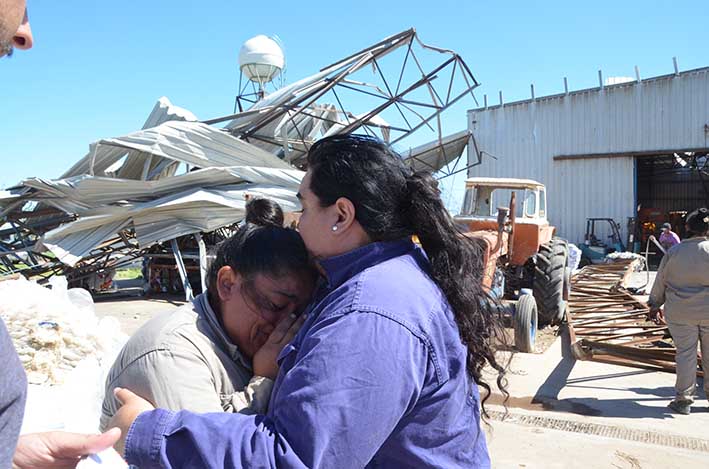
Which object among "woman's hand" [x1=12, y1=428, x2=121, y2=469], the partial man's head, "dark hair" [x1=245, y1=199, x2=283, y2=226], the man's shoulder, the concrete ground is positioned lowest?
the concrete ground

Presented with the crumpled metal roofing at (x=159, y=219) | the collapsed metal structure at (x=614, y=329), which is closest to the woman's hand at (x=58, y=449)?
the collapsed metal structure at (x=614, y=329)

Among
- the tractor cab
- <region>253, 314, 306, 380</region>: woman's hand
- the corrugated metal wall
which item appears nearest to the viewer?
<region>253, 314, 306, 380</region>: woman's hand

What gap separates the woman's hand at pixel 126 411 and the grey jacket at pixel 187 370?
0.14 feet

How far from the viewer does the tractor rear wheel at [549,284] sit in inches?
309

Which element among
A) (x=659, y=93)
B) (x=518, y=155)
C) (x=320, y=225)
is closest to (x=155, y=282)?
(x=320, y=225)

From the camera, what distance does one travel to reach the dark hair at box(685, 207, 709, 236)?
488cm

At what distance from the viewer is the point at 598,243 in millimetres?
18625

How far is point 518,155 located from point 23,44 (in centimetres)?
2086

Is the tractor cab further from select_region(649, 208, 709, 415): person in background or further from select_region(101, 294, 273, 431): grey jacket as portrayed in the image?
select_region(101, 294, 273, 431): grey jacket

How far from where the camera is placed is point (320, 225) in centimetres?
133

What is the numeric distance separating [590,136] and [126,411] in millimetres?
20564

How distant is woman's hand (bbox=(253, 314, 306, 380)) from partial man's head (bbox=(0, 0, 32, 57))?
900 mm

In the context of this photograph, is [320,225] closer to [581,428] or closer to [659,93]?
[581,428]

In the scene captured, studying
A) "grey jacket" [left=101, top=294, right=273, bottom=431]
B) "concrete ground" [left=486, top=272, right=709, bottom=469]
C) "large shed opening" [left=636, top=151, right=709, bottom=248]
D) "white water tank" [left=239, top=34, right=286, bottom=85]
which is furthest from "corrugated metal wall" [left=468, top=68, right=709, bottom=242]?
"grey jacket" [left=101, top=294, right=273, bottom=431]
